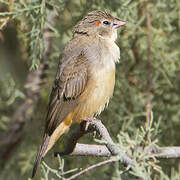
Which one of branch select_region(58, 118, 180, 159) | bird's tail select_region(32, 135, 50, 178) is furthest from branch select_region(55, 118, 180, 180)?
bird's tail select_region(32, 135, 50, 178)

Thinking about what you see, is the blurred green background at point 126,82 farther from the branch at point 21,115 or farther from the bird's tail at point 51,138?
the bird's tail at point 51,138

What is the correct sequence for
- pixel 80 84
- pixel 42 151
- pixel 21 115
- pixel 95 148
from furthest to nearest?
1. pixel 21 115
2. pixel 80 84
3. pixel 42 151
4. pixel 95 148

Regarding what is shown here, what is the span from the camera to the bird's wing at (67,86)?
15.0 feet

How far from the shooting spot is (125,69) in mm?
5633

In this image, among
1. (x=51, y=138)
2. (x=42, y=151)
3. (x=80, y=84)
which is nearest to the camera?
(x=42, y=151)

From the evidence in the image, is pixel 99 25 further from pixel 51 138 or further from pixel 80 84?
pixel 51 138

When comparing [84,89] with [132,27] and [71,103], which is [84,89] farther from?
[132,27]

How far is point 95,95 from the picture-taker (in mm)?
4527

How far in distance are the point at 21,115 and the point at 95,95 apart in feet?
6.40

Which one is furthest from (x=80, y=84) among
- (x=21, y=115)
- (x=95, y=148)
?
(x=21, y=115)

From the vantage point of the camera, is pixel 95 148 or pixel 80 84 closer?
pixel 95 148

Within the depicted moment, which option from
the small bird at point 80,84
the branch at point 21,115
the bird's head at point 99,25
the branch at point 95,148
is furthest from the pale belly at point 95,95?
the branch at point 21,115

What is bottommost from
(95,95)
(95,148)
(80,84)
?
(95,148)

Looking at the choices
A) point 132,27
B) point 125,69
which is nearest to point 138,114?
point 125,69
